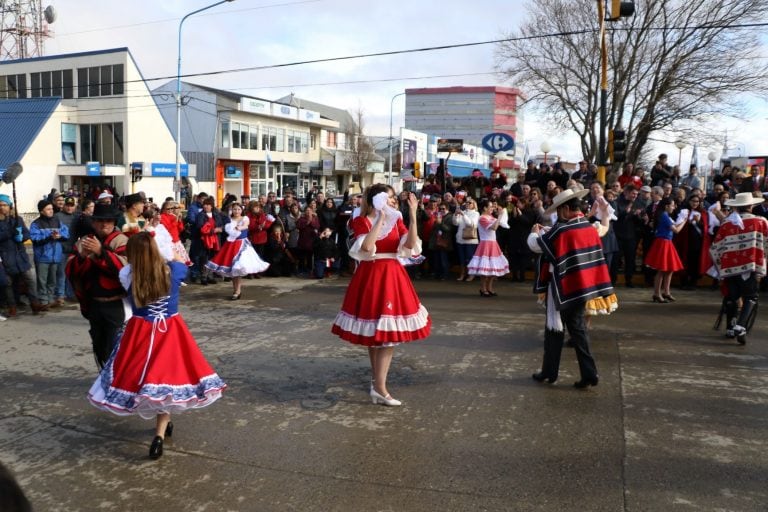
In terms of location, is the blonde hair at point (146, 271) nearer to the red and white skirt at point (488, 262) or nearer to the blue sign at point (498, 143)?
the red and white skirt at point (488, 262)

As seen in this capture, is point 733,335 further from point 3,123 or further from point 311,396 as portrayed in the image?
point 3,123

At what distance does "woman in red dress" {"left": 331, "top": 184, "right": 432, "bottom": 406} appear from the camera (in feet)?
18.2

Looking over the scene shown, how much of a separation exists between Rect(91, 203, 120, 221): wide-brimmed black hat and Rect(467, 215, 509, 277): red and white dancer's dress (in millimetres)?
7668

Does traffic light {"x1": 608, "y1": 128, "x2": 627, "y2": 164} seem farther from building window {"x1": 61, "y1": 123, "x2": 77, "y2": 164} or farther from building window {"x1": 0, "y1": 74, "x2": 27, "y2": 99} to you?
building window {"x1": 0, "y1": 74, "x2": 27, "y2": 99}

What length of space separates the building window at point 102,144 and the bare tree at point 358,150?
25.6m

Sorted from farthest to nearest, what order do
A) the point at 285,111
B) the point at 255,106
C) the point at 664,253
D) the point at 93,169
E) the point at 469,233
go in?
the point at 285,111, the point at 255,106, the point at 93,169, the point at 469,233, the point at 664,253

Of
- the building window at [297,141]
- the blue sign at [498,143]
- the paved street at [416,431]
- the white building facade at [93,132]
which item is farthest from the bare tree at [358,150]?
the paved street at [416,431]

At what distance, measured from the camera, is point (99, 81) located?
140 feet

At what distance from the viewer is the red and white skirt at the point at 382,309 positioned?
5.55m

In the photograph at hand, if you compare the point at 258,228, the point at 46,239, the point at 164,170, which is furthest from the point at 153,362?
the point at 164,170

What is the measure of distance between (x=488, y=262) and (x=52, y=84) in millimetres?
43810

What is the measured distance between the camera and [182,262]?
511 centimetres

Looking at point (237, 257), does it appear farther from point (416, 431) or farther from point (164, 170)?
point (164, 170)

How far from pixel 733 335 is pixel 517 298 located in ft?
13.1
